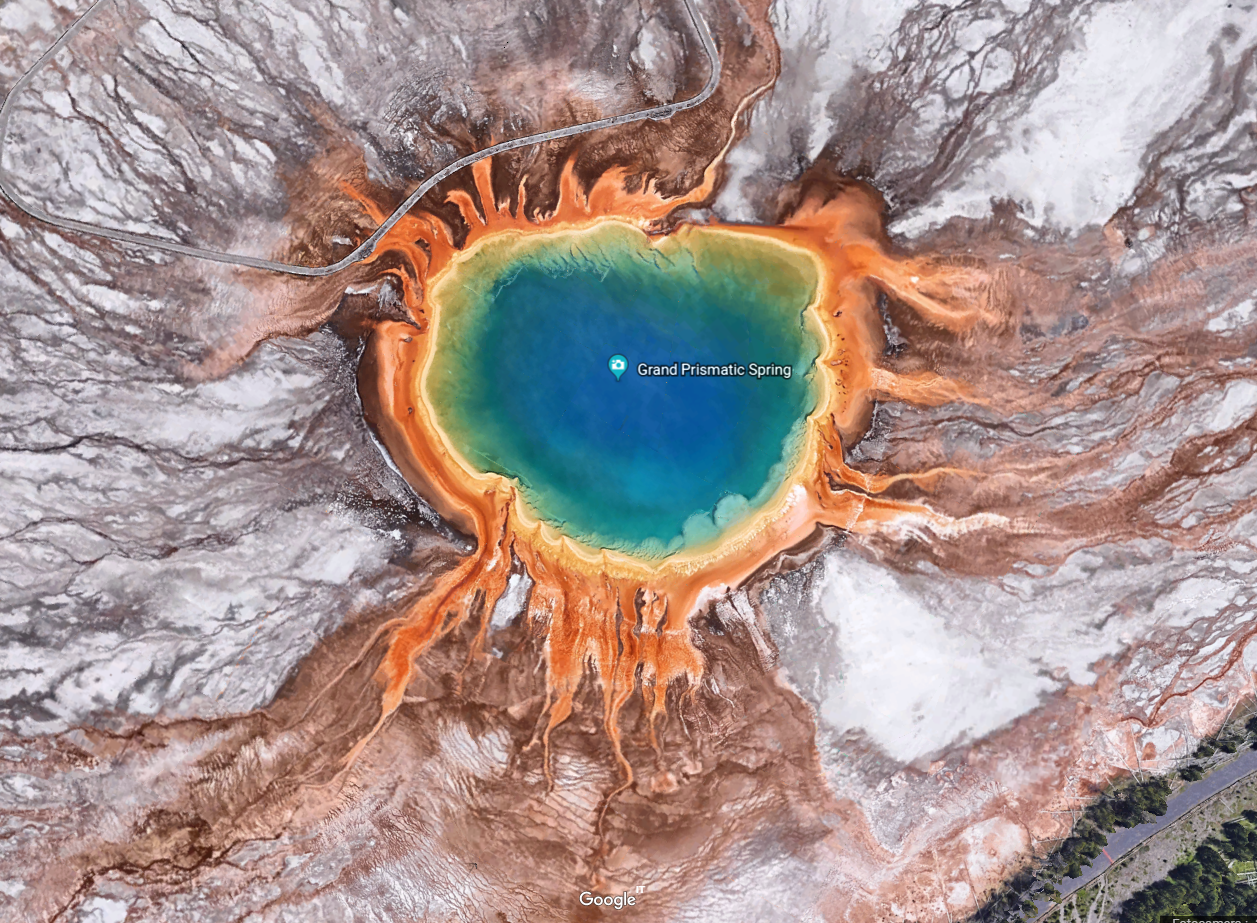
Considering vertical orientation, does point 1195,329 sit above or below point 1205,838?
above

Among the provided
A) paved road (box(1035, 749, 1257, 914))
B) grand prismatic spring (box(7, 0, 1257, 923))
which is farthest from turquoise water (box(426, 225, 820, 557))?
paved road (box(1035, 749, 1257, 914))

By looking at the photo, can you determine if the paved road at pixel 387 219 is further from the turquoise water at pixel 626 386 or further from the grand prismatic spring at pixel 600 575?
the turquoise water at pixel 626 386

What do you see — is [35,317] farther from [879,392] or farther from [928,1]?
[928,1]

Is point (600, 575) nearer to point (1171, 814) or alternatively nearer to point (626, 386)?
point (626, 386)

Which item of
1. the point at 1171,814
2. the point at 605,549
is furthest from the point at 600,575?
the point at 1171,814


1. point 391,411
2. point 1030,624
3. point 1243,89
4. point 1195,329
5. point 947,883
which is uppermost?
point 1243,89

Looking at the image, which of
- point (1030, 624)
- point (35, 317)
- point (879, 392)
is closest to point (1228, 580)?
point (1030, 624)
